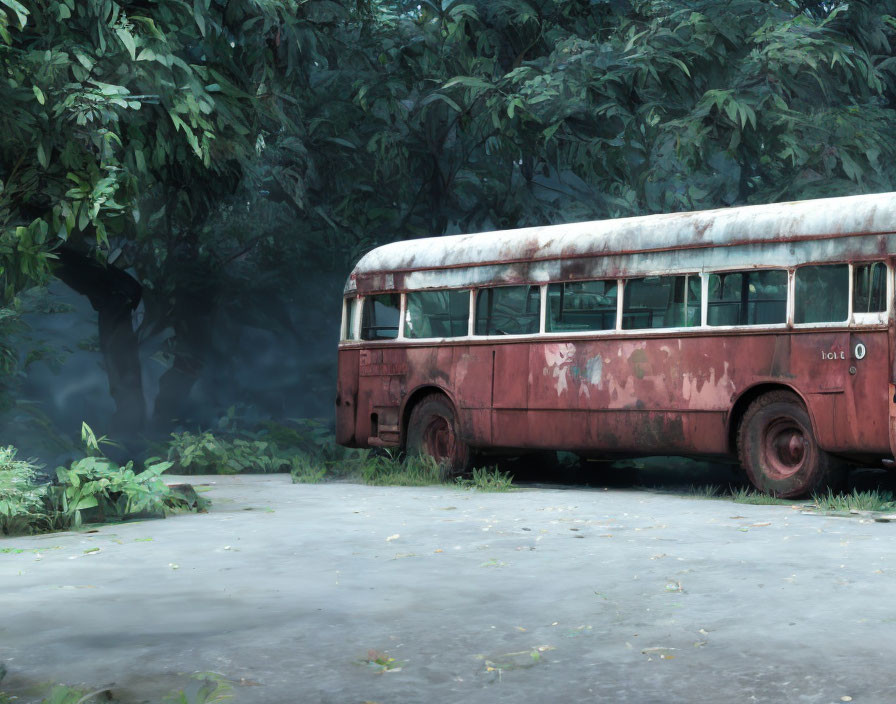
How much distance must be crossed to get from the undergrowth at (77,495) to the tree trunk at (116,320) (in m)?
13.2

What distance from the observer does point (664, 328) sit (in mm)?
15727

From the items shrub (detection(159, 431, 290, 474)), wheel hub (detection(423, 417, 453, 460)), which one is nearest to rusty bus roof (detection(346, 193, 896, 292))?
wheel hub (detection(423, 417, 453, 460))

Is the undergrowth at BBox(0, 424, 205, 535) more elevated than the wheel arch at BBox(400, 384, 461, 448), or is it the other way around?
the wheel arch at BBox(400, 384, 461, 448)

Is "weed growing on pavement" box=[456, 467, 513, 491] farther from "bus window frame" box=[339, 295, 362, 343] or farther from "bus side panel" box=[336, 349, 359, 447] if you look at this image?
"bus window frame" box=[339, 295, 362, 343]

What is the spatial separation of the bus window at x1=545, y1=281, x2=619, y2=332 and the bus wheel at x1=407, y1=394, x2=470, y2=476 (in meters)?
2.06

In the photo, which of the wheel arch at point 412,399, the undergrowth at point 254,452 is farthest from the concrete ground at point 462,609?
the undergrowth at point 254,452

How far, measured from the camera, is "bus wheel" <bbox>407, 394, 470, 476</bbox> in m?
18.1

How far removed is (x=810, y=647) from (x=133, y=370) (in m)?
24.8

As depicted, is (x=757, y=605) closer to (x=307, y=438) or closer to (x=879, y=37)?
(x=879, y=37)

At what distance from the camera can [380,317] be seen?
762 inches

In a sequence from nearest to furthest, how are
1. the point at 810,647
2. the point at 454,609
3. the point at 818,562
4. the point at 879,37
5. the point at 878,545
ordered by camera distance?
the point at 810,647 < the point at 454,609 < the point at 818,562 < the point at 878,545 < the point at 879,37

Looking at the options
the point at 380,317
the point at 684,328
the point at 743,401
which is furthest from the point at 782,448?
the point at 380,317

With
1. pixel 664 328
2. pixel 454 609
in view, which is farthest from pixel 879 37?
pixel 454 609

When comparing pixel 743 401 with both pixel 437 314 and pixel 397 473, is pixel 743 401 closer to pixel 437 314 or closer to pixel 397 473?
pixel 437 314
